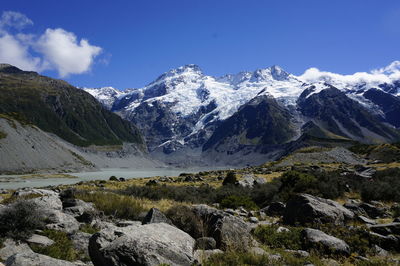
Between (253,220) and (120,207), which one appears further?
(253,220)

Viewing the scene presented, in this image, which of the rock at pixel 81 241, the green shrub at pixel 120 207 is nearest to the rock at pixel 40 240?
the rock at pixel 81 241

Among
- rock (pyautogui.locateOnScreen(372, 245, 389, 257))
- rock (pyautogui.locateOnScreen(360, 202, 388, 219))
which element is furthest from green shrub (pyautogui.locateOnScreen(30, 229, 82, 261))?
rock (pyautogui.locateOnScreen(360, 202, 388, 219))

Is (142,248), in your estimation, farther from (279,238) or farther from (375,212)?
(375,212)

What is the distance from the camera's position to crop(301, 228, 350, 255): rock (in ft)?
38.0

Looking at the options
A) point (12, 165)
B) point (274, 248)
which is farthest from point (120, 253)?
point (12, 165)

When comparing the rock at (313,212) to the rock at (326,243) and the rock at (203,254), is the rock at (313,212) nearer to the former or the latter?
the rock at (326,243)

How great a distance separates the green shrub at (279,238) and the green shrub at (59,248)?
713 cm

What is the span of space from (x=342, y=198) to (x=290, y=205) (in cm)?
1144

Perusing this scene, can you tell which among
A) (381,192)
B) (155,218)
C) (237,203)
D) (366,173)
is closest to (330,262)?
(155,218)

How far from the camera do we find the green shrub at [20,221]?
1082 centimetres

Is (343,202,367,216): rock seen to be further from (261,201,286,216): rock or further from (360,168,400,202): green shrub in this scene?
(360,168,400,202): green shrub

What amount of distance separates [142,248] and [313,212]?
1045 centimetres

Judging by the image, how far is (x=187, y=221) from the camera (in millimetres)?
13969

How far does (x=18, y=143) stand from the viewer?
161 meters
